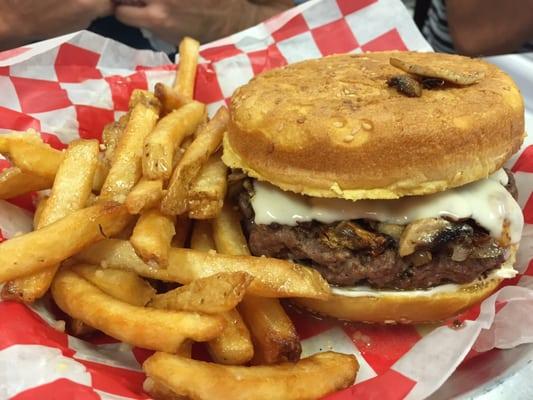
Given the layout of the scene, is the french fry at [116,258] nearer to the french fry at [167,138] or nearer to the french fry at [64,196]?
the french fry at [64,196]

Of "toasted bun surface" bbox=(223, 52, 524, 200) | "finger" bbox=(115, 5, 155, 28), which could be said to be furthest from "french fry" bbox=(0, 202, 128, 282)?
"finger" bbox=(115, 5, 155, 28)

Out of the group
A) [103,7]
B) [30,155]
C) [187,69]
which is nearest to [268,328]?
[30,155]

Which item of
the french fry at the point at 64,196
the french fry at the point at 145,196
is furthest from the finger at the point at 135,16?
the french fry at the point at 145,196

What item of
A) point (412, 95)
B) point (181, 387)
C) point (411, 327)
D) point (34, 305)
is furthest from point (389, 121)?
point (34, 305)

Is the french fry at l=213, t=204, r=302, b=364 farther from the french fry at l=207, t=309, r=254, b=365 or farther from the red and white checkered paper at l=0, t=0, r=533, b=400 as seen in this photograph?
the red and white checkered paper at l=0, t=0, r=533, b=400

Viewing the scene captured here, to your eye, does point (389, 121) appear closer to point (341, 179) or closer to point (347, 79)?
point (341, 179)

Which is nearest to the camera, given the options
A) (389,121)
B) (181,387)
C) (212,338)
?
(181,387)

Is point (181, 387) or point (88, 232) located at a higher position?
point (88, 232)
